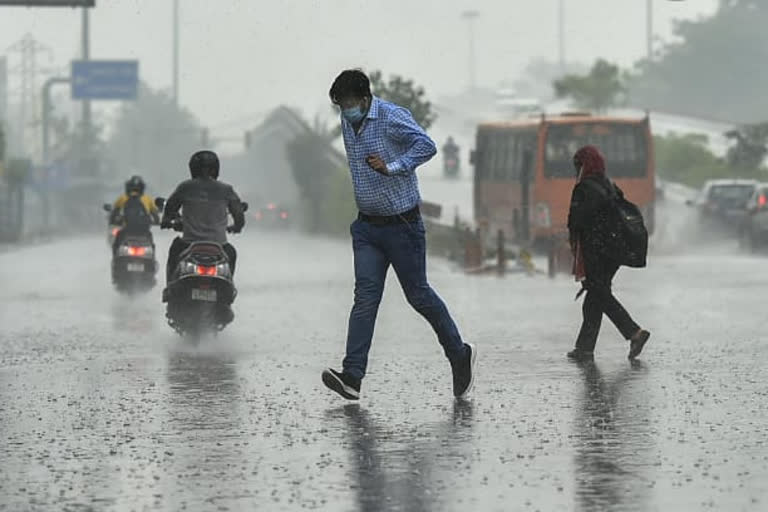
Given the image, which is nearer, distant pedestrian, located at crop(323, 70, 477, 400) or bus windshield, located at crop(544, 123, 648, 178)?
distant pedestrian, located at crop(323, 70, 477, 400)

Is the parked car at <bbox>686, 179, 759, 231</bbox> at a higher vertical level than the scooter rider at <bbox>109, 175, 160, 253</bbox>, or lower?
lower

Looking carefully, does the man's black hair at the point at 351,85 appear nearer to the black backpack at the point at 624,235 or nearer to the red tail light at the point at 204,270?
the black backpack at the point at 624,235

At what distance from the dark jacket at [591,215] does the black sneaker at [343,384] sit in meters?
3.40

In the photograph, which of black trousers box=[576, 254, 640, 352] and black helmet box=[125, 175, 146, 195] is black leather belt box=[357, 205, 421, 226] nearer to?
black trousers box=[576, 254, 640, 352]

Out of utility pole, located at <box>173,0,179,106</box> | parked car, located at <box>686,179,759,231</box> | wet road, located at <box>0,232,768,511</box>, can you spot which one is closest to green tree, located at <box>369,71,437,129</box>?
parked car, located at <box>686,179,759,231</box>

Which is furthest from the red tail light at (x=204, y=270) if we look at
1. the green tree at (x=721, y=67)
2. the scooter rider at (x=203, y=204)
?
the green tree at (x=721, y=67)

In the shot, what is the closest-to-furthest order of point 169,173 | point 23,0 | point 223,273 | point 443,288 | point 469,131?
point 223,273 → point 443,288 → point 23,0 → point 469,131 → point 169,173

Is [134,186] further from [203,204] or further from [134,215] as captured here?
[203,204]

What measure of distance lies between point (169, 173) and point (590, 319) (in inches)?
6037

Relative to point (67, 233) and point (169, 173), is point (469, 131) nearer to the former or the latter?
point (169, 173)

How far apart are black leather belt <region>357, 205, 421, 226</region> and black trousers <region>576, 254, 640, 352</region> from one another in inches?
126

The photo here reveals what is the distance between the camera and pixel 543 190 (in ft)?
146

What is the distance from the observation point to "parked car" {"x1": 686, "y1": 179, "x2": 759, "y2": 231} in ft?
166

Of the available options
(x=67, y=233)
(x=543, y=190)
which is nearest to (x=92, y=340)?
(x=543, y=190)
